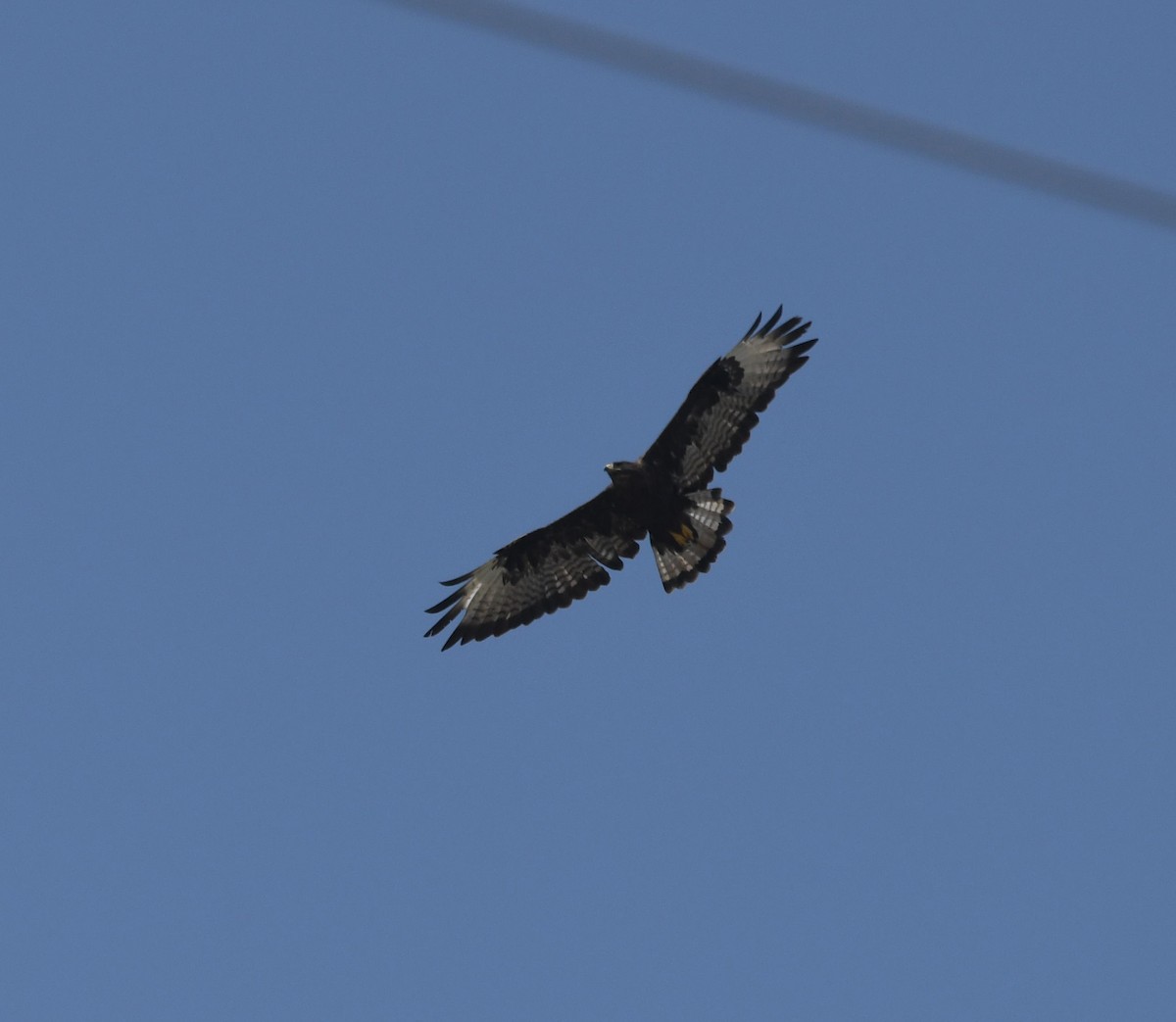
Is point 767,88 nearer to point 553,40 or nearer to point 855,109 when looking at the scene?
point 855,109

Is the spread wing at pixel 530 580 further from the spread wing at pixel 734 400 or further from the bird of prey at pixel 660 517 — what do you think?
the spread wing at pixel 734 400

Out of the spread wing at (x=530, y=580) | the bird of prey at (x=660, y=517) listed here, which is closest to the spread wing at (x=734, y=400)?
the bird of prey at (x=660, y=517)

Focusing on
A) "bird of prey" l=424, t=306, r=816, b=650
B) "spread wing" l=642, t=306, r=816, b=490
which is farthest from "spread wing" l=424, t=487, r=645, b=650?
"spread wing" l=642, t=306, r=816, b=490

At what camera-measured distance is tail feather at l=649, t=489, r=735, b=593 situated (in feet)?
47.8

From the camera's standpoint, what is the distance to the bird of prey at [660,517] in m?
14.3

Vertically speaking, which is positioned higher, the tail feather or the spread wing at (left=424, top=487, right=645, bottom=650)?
the tail feather

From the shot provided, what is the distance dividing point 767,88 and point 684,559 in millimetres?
10980

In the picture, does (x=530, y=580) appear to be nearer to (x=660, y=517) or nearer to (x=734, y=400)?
(x=660, y=517)

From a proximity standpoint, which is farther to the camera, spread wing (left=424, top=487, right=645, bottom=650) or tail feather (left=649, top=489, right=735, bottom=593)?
spread wing (left=424, top=487, right=645, bottom=650)

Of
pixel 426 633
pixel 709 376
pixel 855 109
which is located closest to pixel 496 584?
pixel 426 633

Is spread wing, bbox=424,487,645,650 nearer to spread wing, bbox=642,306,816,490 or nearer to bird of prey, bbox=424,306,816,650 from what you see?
bird of prey, bbox=424,306,816,650

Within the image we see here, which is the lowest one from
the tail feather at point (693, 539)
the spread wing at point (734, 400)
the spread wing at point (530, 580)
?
the spread wing at point (530, 580)

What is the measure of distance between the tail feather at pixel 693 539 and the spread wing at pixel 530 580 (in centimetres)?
37

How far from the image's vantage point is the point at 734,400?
47.0ft
